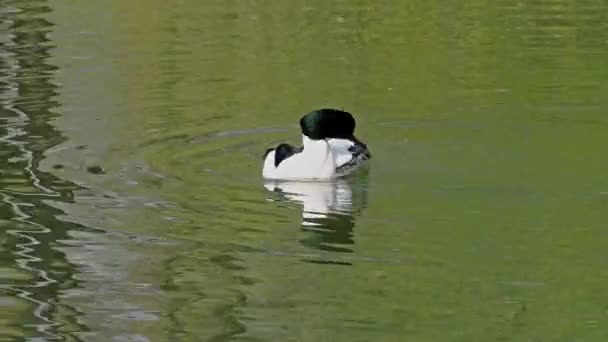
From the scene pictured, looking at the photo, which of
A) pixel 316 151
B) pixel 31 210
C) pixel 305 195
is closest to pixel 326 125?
pixel 316 151

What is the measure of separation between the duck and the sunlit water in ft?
0.41

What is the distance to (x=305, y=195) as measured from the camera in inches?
484

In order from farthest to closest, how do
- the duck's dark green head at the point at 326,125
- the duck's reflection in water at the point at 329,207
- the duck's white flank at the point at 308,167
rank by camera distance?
the duck's dark green head at the point at 326,125 → the duck's white flank at the point at 308,167 → the duck's reflection in water at the point at 329,207

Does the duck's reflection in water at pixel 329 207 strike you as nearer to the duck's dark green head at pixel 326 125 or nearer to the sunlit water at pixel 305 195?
the sunlit water at pixel 305 195

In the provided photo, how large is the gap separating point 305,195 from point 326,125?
821 mm

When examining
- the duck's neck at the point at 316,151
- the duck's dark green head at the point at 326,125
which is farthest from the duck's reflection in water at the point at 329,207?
the duck's dark green head at the point at 326,125

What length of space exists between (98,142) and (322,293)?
5.33 m

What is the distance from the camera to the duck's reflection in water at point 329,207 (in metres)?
10.9

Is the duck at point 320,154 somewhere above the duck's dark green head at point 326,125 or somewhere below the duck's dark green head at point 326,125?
below

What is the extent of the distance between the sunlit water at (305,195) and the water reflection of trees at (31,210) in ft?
0.08

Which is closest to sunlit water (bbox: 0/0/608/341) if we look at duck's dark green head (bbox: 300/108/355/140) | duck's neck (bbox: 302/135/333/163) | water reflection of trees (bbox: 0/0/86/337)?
water reflection of trees (bbox: 0/0/86/337)

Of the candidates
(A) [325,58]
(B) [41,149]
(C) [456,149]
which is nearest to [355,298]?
(C) [456,149]

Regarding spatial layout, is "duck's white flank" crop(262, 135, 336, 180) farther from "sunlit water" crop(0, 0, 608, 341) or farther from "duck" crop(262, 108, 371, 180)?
"sunlit water" crop(0, 0, 608, 341)

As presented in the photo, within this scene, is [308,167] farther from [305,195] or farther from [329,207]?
[329,207]
